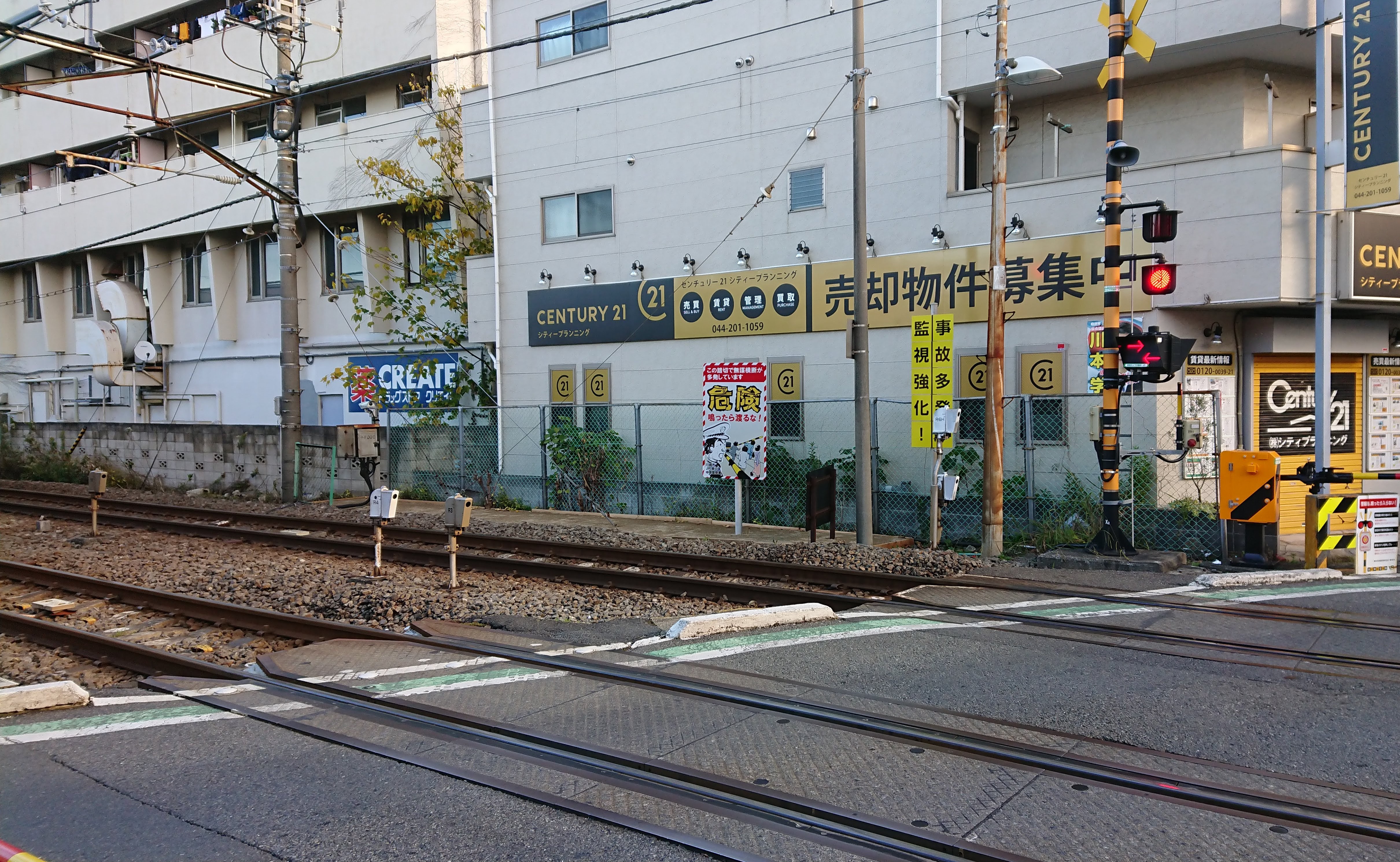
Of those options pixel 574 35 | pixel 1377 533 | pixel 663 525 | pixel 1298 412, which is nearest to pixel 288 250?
pixel 574 35

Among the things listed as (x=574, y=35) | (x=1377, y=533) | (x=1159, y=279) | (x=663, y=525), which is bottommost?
(x=663, y=525)

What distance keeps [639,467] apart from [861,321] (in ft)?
20.9

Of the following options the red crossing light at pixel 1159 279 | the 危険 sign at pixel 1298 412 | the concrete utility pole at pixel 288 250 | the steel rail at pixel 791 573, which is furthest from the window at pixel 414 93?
the 危険 sign at pixel 1298 412

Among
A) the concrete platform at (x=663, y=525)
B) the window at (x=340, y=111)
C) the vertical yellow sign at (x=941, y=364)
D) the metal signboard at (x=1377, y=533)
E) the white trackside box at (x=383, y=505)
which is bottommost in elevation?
the concrete platform at (x=663, y=525)

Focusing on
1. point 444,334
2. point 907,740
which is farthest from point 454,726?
point 444,334

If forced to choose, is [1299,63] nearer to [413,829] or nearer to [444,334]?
[413,829]

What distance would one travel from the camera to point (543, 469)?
19938mm

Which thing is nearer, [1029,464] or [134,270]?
[1029,464]

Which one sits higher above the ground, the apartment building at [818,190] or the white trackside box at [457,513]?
the apartment building at [818,190]

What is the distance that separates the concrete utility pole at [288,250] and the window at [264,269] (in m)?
8.83

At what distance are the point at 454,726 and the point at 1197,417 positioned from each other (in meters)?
12.4

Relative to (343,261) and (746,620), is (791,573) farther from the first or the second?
(343,261)

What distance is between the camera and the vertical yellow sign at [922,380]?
13562 millimetres

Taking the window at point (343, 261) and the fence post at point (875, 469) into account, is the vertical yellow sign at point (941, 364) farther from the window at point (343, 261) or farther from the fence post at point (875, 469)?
the window at point (343, 261)
